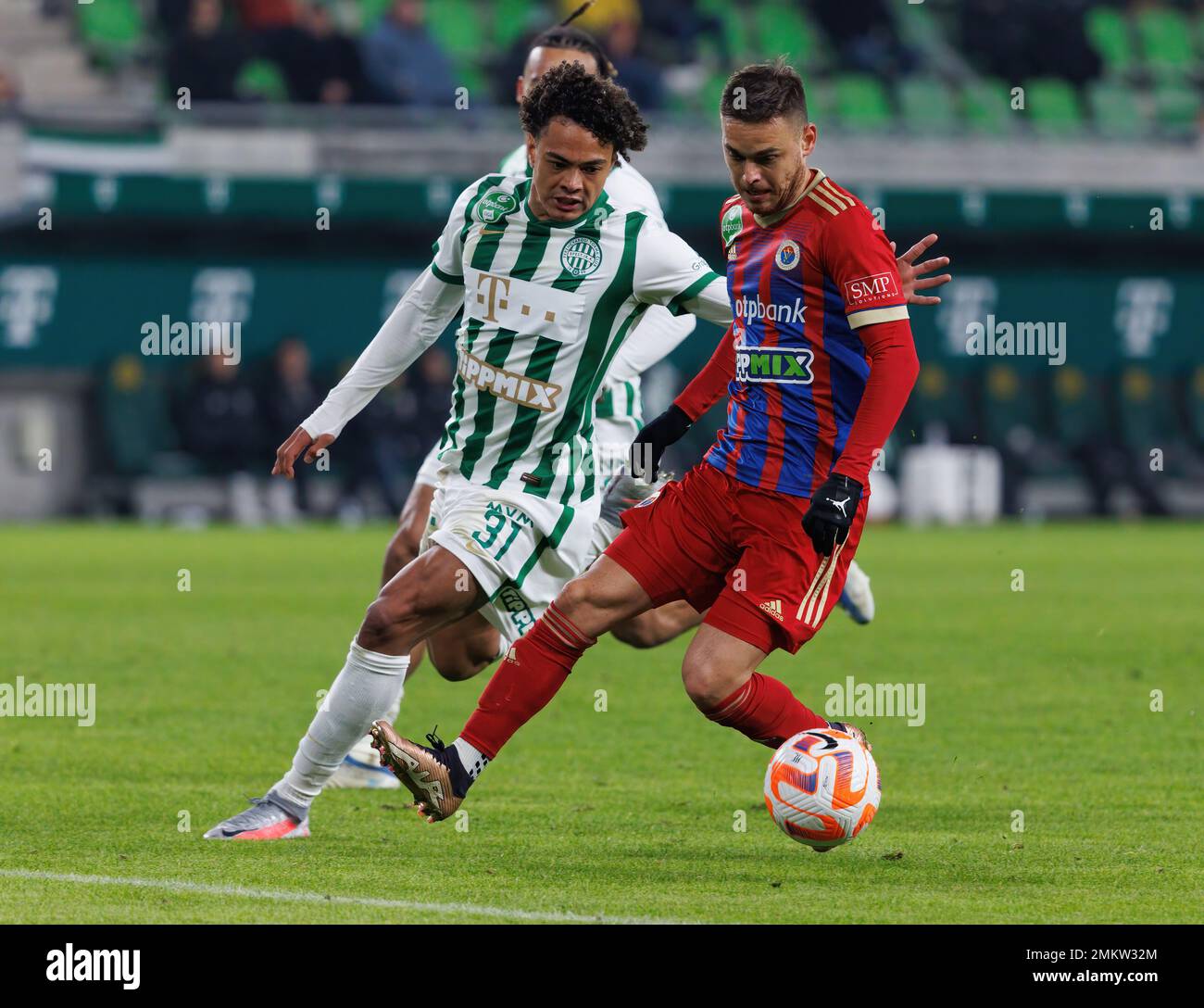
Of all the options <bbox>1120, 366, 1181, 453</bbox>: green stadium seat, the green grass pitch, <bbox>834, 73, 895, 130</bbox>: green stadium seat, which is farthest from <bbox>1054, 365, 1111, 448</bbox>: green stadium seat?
the green grass pitch

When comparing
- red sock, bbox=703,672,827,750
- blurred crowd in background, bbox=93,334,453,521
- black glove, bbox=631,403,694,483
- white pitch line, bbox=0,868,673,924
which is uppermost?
blurred crowd in background, bbox=93,334,453,521

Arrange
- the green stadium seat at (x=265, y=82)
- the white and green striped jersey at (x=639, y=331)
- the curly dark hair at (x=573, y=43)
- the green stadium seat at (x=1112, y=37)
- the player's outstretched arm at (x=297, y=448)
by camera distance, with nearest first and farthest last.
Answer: the player's outstretched arm at (x=297, y=448) < the white and green striped jersey at (x=639, y=331) < the curly dark hair at (x=573, y=43) < the green stadium seat at (x=265, y=82) < the green stadium seat at (x=1112, y=37)

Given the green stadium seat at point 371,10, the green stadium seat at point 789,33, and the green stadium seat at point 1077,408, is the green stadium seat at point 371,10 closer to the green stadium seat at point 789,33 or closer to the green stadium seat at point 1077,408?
the green stadium seat at point 789,33

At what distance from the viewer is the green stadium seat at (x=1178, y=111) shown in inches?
979

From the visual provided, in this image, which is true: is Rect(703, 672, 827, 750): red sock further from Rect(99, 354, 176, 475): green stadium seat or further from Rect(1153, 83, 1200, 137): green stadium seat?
Rect(1153, 83, 1200, 137): green stadium seat

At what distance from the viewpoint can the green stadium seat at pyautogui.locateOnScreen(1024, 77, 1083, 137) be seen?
25969 millimetres

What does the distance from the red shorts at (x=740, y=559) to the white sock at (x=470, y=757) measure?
647 millimetres

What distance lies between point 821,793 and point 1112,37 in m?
24.4

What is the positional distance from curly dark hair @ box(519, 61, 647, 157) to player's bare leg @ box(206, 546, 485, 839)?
50.0 inches

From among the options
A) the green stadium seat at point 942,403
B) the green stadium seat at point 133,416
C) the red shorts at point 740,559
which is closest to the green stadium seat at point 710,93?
the green stadium seat at point 942,403

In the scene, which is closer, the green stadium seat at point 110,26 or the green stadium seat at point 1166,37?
the green stadium seat at point 110,26

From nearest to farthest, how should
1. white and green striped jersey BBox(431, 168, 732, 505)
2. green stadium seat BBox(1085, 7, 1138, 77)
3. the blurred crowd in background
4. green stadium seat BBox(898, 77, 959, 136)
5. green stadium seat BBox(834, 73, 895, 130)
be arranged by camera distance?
1. white and green striped jersey BBox(431, 168, 732, 505)
2. the blurred crowd in background
3. green stadium seat BBox(834, 73, 895, 130)
4. green stadium seat BBox(898, 77, 959, 136)
5. green stadium seat BBox(1085, 7, 1138, 77)
